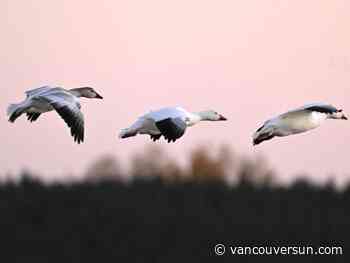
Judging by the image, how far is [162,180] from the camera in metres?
20.9

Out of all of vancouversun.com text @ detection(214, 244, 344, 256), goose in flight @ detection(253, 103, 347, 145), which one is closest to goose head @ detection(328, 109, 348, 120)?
goose in flight @ detection(253, 103, 347, 145)

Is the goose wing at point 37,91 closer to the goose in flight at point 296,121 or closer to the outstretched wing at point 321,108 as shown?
the goose in flight at point 296,121

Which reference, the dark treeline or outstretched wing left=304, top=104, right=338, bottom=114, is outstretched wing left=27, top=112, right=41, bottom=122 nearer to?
outstretched wing left=304, top=104, right=338, bottom=114

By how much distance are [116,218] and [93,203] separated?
470mm

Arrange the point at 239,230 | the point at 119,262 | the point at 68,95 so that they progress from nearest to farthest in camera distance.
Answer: the point at 68,95, the point at 119,262, the point at 239,230

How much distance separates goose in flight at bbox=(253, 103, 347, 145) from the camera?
1093cm

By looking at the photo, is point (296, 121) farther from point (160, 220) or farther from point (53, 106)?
point (160, 220)

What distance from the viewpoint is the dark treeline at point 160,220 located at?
18.8 m

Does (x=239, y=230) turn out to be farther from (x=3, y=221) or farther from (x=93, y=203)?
(x=3, y=221)

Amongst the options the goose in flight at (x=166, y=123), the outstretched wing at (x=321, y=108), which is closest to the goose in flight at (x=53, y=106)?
the goose in flight at (x=166, y=123)

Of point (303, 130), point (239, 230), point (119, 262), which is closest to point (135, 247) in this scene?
point (119, 262)

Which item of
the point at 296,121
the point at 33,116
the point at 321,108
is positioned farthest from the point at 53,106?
the point at 321,108

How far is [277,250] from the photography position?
1914 centimetres

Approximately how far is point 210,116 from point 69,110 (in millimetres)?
1314
